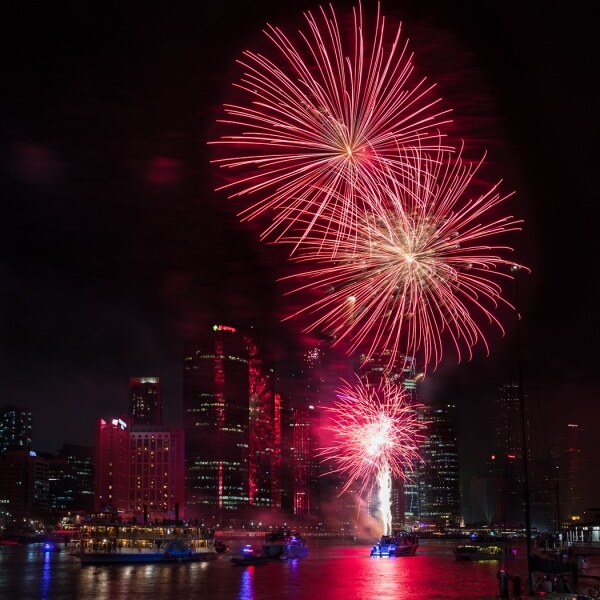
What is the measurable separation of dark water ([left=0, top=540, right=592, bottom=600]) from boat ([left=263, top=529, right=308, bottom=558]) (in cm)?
902

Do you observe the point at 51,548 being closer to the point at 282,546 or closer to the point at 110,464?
the point at 110,464

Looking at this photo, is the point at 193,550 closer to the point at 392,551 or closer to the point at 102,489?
the point at 392,551

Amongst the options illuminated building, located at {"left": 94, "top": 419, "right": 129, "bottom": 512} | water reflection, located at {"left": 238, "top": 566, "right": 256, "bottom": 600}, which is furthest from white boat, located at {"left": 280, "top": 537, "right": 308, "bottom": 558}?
illuminated building, located at {"left": 94, "top": 419, "right": 129, "bottom": 512}

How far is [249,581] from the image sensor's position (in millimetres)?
63000

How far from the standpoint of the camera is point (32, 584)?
61.9 meters

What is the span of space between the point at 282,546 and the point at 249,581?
3333cm

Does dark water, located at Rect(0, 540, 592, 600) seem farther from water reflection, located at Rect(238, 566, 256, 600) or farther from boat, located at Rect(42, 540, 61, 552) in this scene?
boat, located at Rect(42, 540, 61, 552)

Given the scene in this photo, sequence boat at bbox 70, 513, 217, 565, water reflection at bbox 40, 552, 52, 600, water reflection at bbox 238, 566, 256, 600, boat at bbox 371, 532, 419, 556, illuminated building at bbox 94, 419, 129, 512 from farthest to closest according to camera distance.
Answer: illuminated building at bbox 94, 419, 129, 512 → boat at bbox 371, 532, 419, 556 → boat at bbox 70, 513, 217, 565 → water reflection at bbox 40, 552, 52, 600 → water reflection at bbox 238, 566, 256, 600

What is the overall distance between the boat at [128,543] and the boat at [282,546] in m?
8.64

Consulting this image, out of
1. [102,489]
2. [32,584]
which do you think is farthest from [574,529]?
[102,489]

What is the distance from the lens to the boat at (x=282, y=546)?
3738 inches

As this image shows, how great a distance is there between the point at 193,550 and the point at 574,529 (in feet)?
124

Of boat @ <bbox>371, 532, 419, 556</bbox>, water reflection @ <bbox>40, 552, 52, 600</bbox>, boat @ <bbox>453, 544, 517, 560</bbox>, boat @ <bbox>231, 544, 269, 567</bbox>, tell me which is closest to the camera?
water reflection @ <bbox>40, 552, 52, 600</bbox>

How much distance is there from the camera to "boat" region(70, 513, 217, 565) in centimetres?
8431
